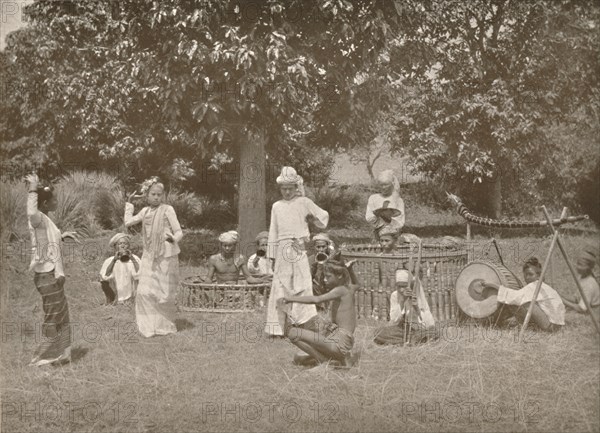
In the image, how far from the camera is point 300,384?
18.6 feet

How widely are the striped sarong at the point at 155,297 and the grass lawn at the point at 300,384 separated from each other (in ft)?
0.84

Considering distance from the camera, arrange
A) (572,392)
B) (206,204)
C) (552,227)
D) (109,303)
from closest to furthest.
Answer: (572,392) < (552,227) < (109,303) < (206,204)

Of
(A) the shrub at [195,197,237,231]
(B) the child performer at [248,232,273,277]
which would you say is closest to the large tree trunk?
(B) the child performer at [248,232,273,277]

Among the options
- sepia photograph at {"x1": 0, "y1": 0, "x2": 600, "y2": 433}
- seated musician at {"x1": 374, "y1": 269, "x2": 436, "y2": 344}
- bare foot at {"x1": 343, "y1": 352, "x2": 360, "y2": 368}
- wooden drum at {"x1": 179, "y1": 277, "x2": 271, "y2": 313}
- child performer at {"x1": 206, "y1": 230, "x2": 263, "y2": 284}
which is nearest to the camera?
sepia photograph at {"x1": 0, "y1": 0, "x2": 600, "y2": 433}

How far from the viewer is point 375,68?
1127 cm

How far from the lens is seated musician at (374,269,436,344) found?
684 cm

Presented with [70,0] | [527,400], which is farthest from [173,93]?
[527,400]

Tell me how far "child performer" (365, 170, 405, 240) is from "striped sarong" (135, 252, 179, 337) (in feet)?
9.07

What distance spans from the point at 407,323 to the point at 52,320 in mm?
3599

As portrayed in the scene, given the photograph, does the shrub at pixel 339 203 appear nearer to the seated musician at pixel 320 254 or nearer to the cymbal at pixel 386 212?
the cymbal at pixel 386 212

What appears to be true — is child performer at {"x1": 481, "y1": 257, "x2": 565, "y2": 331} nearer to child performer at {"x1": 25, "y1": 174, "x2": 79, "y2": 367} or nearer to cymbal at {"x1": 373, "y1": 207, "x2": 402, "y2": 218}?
cymbal at {"x1": 373, "y1": 207, "x2": 402, "y2": 218}

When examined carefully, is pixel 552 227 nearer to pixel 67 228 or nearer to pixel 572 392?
Result: pixel 572 392

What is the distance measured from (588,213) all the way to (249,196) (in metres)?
7.02

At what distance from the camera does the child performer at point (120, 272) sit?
30.5 ft
